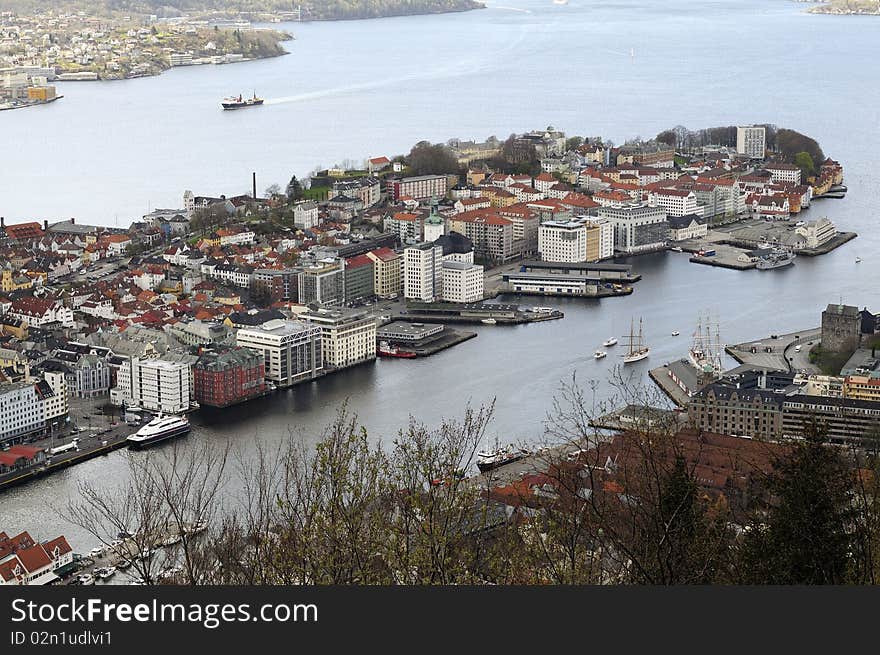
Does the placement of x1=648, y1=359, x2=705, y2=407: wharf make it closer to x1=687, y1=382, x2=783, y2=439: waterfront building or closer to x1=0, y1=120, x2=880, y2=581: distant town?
x1=0, y1=120, x2=880, y2=581: distant town

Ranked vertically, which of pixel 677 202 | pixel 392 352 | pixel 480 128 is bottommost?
pixel 392 352

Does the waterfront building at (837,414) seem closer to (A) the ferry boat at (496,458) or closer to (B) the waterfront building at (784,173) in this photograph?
(A) the ferry boat at (496,458)

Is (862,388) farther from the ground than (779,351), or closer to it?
farther from the ground

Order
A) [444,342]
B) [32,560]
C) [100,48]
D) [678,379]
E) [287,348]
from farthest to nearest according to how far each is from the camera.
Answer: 1. [100,48]
2. [444,342]
3. [287,348]
4. [678,379]
5. [32,560]

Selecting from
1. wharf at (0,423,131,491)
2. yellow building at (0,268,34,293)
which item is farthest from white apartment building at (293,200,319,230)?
wharf at (0,423,131,491)

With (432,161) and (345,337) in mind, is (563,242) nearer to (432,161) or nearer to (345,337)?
(432,161)

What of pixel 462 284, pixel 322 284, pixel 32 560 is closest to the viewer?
pixel 32 560

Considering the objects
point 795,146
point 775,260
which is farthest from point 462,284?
point 795,146
